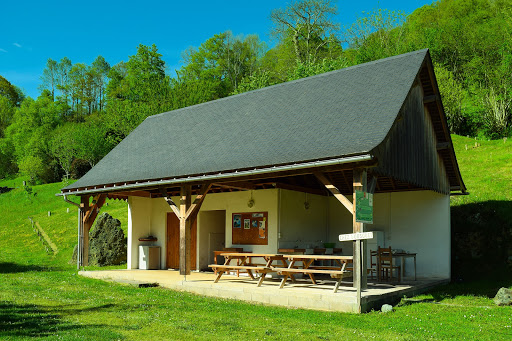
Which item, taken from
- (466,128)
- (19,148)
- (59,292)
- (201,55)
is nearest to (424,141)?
(59,292)

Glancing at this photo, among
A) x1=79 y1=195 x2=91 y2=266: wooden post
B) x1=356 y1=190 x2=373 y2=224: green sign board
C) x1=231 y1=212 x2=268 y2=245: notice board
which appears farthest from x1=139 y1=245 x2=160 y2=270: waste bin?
x1=356 y1=190 x2=373 y2=224: green sign board

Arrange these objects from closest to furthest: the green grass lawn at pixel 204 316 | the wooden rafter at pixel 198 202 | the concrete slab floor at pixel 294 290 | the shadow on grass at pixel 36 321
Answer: the shadow on grass at pixel 36 321, the green grass lawn at pixel 204 316, the concrete slab floor at pixel 294 290, the wooden rafter at pixel 198 202

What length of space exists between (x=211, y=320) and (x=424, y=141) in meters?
7.57

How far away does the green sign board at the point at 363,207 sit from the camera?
8984mm

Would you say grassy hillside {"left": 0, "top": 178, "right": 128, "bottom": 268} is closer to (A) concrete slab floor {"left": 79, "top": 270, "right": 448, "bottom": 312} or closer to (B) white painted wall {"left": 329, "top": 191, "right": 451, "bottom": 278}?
(A) concrete slab floor {"left": 79, "top": 270, "right": 448, "bottom": 312}

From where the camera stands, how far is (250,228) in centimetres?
1380

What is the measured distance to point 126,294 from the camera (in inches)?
422

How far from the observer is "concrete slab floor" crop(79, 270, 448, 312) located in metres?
9.09

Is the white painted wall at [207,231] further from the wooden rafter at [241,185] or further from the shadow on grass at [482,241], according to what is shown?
the shadow on grass at [482,241]

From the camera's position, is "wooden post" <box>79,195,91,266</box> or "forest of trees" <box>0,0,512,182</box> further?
"forest of trees" <box>0,0,512,182</box>

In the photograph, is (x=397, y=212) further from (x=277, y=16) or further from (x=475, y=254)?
(x=277, y=16)

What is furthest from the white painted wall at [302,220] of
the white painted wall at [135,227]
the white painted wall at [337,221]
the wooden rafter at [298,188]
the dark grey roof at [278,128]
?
the white painted wall at [135,227]

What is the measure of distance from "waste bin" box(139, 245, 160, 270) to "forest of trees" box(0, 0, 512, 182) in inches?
816

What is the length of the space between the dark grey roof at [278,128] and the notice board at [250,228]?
2.28m
